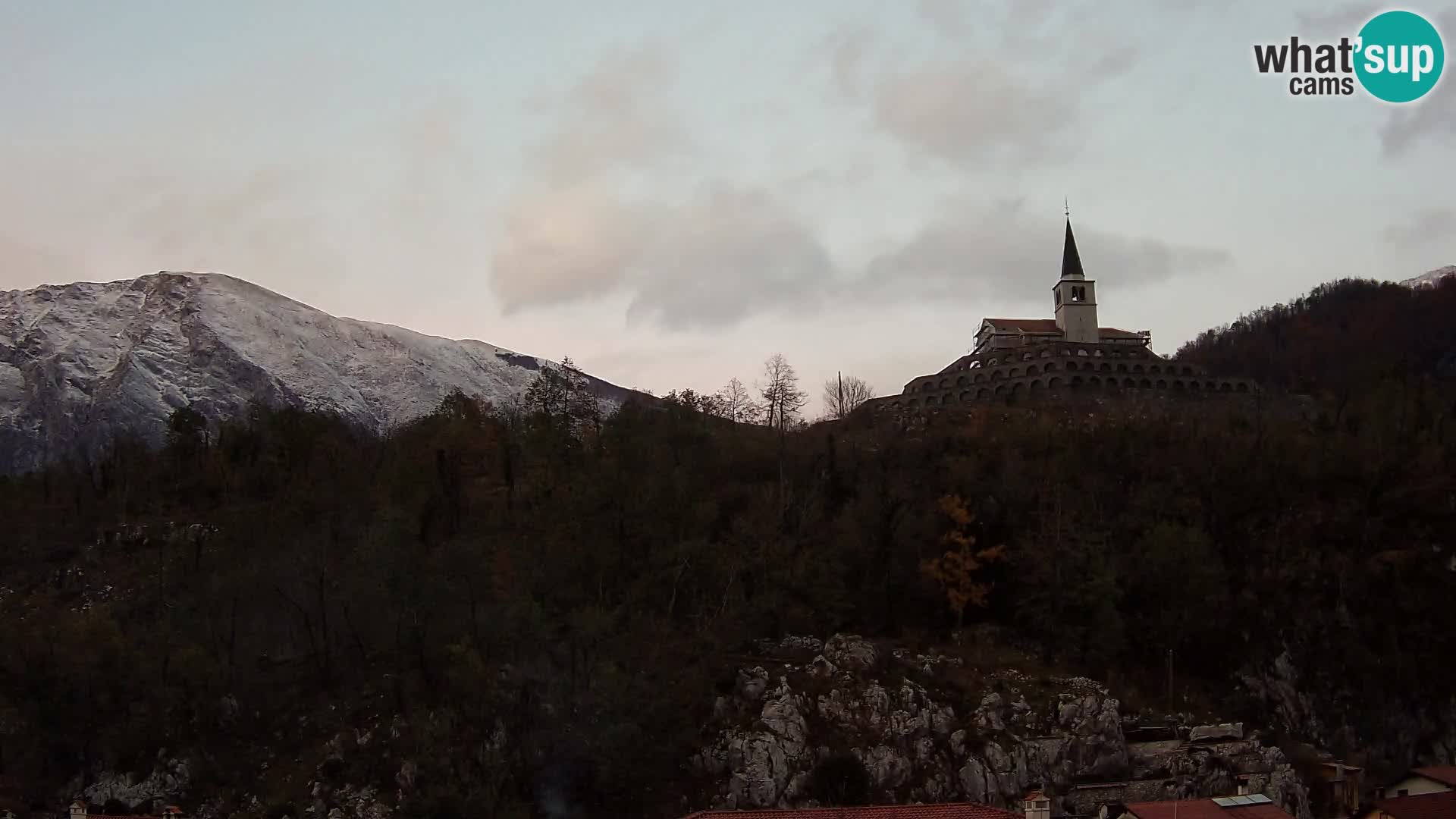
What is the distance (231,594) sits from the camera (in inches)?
2048

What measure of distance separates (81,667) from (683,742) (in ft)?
76.4

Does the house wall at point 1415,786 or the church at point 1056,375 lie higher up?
the church at point 1056,375

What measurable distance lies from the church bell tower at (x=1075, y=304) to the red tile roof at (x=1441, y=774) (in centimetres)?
5177

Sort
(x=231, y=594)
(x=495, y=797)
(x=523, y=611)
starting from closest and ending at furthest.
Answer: (x=495, y=797) → (x=523, y=611) → (x=231, y=594)

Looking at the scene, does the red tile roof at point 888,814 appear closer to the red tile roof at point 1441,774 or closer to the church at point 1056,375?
the red tile roof at point 1441,774

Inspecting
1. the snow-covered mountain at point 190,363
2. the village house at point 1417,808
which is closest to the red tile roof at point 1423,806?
the village house at point 1417,808

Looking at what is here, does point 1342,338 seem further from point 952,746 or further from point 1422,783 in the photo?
point 952,746

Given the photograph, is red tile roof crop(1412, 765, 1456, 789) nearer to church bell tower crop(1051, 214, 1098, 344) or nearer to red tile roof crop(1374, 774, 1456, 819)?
red tile roof crop(1374, 774, 1456, 819)

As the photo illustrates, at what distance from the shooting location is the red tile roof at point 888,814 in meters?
34.0

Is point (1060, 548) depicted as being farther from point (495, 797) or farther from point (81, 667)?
point (81, 667)

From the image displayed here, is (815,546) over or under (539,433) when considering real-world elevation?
under

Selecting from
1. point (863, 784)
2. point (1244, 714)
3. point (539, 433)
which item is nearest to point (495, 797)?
point (863, 784)

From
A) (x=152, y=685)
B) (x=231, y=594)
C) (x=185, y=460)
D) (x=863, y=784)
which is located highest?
(x=185, y=460)

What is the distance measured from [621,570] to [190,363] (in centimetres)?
9751
